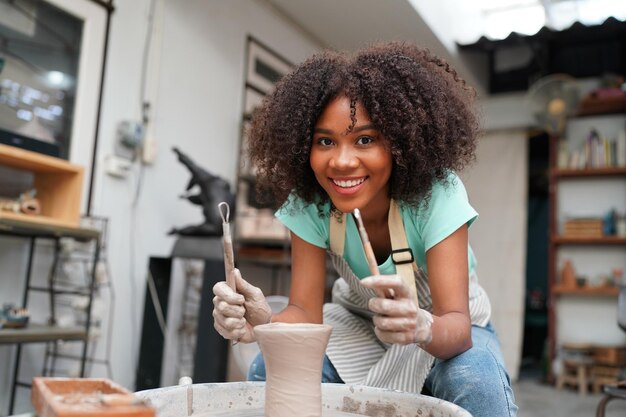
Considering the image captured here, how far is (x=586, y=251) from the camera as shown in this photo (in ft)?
15.9

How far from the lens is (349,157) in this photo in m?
1.11

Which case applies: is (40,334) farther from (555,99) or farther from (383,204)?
Result: (555,99)

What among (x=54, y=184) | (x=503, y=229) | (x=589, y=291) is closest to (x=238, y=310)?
(x=54, y=184)

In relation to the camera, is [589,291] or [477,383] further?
[589,291]

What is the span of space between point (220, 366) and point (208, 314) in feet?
0.85

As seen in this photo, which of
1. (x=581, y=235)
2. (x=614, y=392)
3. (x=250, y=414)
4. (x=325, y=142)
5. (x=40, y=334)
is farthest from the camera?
(x=581, y=235)

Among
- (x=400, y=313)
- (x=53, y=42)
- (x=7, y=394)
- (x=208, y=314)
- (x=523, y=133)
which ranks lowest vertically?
(x=7, y=394)

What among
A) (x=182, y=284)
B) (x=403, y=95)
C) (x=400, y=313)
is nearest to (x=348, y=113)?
(x=403, y=95)

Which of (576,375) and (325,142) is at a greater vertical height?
(325,142)

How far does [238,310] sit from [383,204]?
43 centimetres

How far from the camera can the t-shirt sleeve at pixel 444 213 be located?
3.71ft

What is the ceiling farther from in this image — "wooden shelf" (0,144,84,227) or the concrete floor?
the concrete floor

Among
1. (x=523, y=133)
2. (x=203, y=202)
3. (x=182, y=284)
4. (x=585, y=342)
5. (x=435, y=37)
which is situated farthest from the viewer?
(x=523, y=133)

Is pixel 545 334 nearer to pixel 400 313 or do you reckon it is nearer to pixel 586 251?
pixel 586 251
